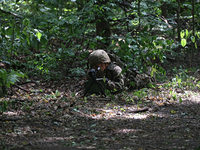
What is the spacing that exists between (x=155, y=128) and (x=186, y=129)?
1.81 ft

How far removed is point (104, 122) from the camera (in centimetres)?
494

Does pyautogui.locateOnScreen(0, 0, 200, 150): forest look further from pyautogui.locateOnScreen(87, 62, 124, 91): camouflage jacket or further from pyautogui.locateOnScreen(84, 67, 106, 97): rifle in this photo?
pyautogui.locateOnScreen(87, 62, 124, 91): camouflage jacket

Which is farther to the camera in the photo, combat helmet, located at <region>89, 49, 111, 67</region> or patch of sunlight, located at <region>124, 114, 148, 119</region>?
combat helmet, located at <region>89, 49, 111, 67</region>

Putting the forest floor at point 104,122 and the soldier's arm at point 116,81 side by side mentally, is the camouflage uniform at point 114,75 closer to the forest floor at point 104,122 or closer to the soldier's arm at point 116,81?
the soldier's arm at point 116,81

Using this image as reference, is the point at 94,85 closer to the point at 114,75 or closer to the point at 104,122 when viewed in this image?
the point at 114,75

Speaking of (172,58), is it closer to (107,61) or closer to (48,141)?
(107,61)

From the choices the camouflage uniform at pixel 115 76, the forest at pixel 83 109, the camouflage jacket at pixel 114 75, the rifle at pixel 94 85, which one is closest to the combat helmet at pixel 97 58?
the camouflage uniform at pixel 115 76

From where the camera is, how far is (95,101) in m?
6.91

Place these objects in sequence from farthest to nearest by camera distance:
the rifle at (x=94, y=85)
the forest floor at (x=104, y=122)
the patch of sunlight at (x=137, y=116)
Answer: the rifle at (x=94, y=85) → the patch of sunlight at (x=137, y=116) → the forest floor at (x=104, y=122)

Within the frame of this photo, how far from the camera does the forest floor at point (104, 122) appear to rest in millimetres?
3379

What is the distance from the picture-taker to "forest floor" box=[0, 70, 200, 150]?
3.38m

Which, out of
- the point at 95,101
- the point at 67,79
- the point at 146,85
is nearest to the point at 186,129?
the point at 95,101

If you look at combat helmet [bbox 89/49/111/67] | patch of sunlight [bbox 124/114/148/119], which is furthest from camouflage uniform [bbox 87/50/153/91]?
patch of sunlight [bbox 124/114/148/119]

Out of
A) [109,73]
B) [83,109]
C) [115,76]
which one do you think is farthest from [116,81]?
[83,109]
